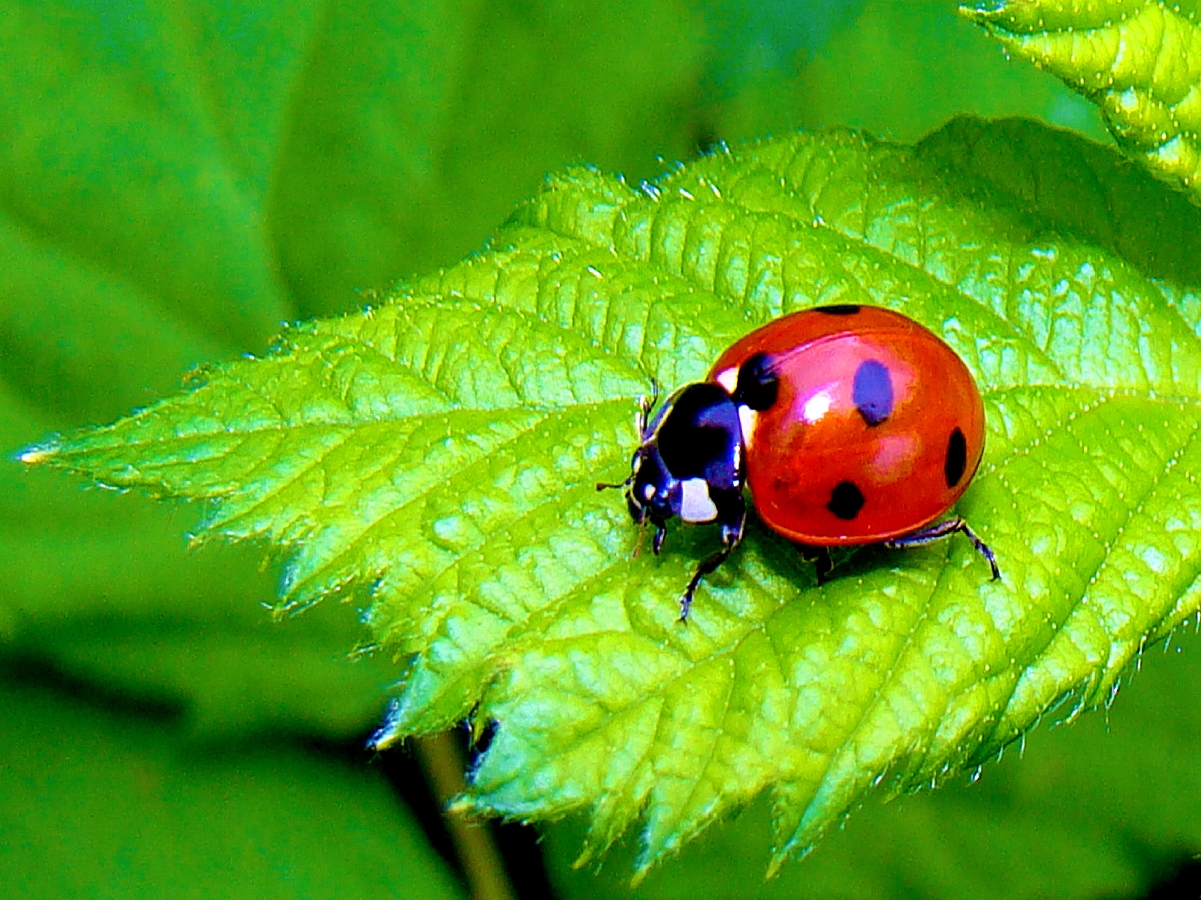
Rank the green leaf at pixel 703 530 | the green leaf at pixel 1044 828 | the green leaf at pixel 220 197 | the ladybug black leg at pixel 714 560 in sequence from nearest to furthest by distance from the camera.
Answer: the green leaf at pixel 703 530 < the ladybug black leg at pixel 714 560 < the green leaf at pixel 1044 828 < the green leaf at pixel 220 197

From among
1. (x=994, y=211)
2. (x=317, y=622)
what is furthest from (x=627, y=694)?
(x=317, y=622)

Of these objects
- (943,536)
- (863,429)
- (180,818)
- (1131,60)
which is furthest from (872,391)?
(180,818)

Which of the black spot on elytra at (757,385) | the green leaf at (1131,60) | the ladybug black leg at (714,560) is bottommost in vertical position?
the ladybug black leg at (714,560)

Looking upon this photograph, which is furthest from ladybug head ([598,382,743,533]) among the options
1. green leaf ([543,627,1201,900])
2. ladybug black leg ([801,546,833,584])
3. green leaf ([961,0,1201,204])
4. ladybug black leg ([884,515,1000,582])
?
green leaf ([543,627,1201,900])

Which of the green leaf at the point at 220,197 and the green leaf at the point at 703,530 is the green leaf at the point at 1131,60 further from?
the green leaf at the point at 220,197

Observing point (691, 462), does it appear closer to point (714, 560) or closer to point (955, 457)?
point (714, 560)

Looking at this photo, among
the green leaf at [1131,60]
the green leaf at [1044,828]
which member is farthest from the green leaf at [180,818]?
the green leaf at [1131,60]
